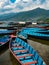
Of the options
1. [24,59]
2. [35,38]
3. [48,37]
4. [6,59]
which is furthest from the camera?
[35,38]

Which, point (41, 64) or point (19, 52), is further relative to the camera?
point (19, 52)

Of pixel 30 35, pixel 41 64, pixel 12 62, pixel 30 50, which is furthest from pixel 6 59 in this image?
pixel 30 35

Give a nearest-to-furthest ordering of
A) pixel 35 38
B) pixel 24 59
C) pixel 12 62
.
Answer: pixel 24 59 → pixel 12 62 → pixel 35 38

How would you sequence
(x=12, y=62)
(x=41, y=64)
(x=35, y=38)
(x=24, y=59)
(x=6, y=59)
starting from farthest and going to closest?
1. (x=35, y=38)
2. (x=6, y=59)
3. (x=12, y=62)
4. (x=24, y=59)
5. (x=41, y=64)

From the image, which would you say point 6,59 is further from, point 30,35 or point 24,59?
point 30,35

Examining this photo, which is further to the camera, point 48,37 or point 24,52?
point 48,37

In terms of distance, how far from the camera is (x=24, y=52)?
26.8m

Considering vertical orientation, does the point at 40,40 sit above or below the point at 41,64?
below

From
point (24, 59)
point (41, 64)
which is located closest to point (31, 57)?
point (24, 59)

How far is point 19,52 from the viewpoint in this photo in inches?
1054

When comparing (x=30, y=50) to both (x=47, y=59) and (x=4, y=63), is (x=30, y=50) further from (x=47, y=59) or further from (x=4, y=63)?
(x=4, y=63)

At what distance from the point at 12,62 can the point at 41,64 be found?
746 centimetres

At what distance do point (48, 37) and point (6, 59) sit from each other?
20404mm

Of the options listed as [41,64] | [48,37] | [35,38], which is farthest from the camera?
[35,38]
